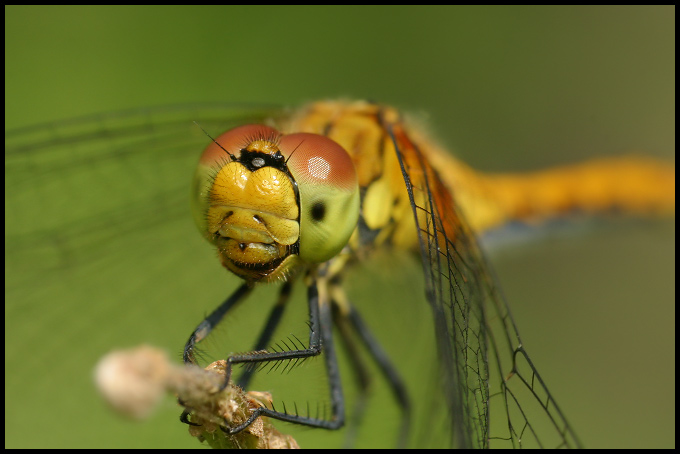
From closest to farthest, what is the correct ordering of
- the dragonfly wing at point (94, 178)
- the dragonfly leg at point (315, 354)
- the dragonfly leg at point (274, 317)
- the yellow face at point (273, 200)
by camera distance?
1. the dragonfly leg at point (315, 354)
2. the yellow face at point (273, 200)
3. the dragonfly leg at point (274, 317)
4. the dragonfly wing at point (94, 178)

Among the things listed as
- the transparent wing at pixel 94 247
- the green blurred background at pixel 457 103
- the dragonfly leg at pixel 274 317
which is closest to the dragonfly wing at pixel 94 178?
the transparent wing at pixel 94 247

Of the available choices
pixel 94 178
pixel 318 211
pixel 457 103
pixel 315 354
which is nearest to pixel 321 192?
pixel 318 211

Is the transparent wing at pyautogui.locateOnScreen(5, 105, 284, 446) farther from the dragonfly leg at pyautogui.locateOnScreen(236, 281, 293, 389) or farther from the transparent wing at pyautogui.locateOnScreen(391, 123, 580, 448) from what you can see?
the transparent wing at pyautogui.locateOnScreen(391, 123, 580, 448)

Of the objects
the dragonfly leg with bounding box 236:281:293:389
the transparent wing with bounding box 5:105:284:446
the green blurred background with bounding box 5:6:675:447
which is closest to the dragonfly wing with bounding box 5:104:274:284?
the transparent wing with bounding box 5:105:284:446

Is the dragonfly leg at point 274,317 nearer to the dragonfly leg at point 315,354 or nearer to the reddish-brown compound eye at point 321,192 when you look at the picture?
the dragonfly leg at point 315,354

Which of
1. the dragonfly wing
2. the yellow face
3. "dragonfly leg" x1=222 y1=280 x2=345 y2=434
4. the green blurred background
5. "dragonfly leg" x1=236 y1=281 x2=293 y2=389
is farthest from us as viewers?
the green blurred background
